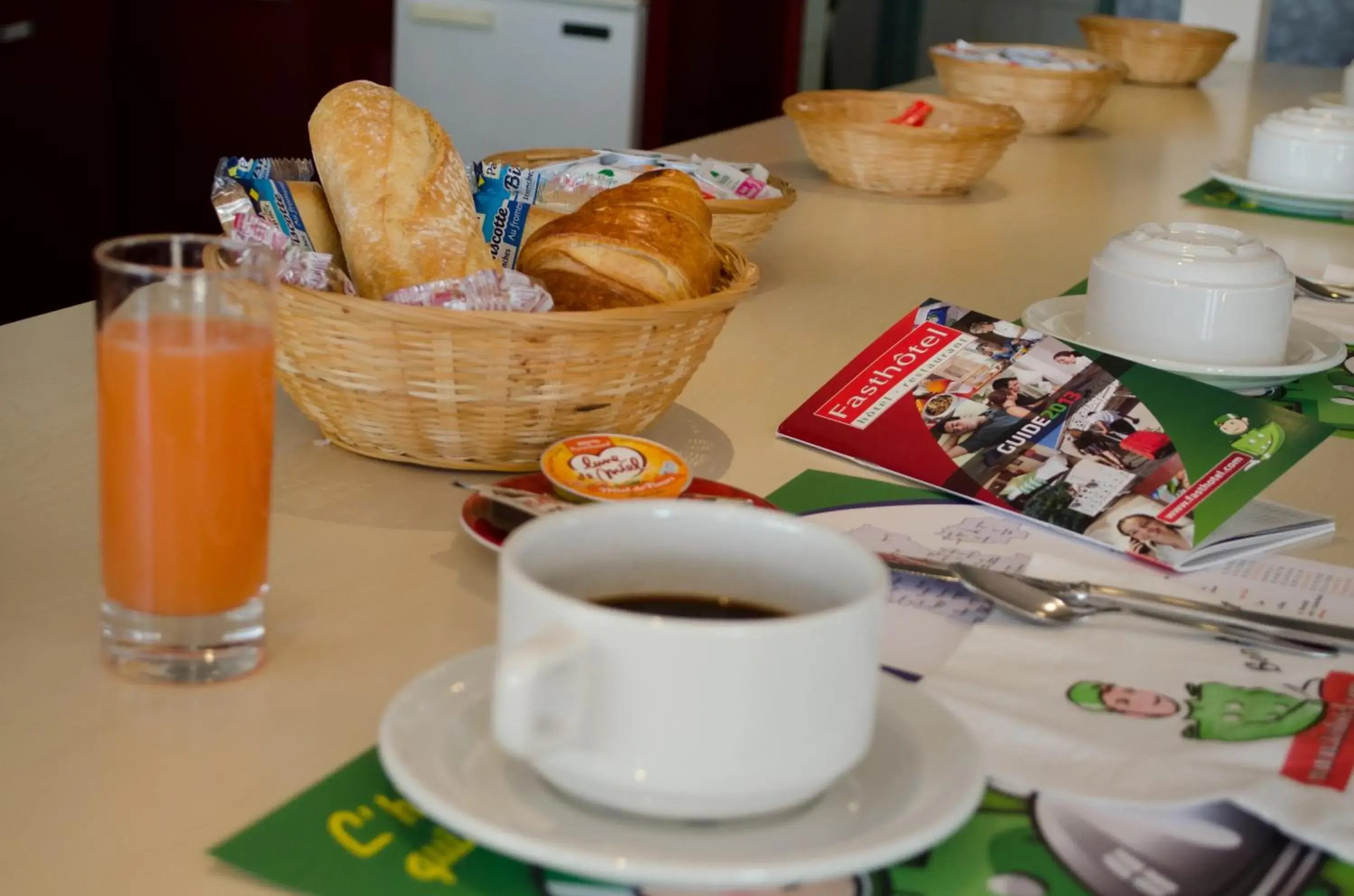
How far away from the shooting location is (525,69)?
11.0 feet

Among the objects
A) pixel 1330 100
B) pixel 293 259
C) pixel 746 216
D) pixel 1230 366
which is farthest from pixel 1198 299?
pixel 1330 100

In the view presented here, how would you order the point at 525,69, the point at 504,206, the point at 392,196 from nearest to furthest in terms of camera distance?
the point at 392,196
the point at 504,206
the point at 525,69

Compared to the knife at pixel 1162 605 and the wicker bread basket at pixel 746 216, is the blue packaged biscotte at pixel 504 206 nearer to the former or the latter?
the wicker bread basket at pixel 746 216

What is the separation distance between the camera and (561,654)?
Answer: 424mm

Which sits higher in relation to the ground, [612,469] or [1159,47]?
[1159,47]

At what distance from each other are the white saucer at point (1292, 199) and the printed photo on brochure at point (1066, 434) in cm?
84

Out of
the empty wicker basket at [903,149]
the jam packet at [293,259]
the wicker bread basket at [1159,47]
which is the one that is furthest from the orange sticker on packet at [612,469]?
the wicker bread basket at [1159,47]

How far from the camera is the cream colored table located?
50 cm

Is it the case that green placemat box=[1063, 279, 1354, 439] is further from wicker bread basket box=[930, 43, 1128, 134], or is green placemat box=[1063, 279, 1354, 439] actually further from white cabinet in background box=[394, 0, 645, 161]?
white cabinet in background box=[394, 0, 645, 161]

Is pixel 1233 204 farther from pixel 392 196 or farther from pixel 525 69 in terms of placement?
pixel 525 69

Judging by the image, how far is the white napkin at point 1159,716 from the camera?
535 millimetres

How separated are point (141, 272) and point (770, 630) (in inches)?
10.3

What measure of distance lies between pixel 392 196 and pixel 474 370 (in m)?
0.15

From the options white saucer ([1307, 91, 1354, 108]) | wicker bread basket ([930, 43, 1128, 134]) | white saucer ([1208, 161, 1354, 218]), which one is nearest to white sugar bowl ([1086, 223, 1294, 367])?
white saucer ([1208, 161, 1354, 218])
